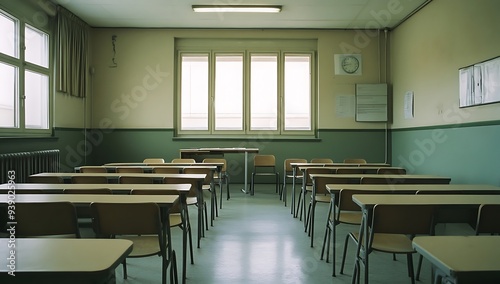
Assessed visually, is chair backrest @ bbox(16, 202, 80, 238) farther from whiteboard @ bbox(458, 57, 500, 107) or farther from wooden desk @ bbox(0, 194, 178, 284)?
whiteboard @ bbox(458, 57, 500, 107)

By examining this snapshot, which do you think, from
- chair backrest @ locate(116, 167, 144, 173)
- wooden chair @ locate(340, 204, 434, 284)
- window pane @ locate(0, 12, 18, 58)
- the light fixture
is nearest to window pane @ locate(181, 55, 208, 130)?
the light fixture

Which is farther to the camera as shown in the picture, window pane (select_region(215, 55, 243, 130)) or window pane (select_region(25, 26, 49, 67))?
window pane (select_region(215, 55, 243, 130))

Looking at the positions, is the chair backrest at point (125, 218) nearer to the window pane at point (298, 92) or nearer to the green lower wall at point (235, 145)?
the green lower wall at point (235, 145)

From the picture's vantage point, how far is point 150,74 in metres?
7.83

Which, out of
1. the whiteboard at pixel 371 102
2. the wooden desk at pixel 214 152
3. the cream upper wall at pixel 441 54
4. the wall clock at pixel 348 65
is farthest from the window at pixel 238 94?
the cream upper wall at pixel 441 54

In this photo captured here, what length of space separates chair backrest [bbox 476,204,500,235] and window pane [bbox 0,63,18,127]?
5643 millimetres

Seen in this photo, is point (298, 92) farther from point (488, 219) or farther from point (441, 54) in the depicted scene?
point (488, 219)

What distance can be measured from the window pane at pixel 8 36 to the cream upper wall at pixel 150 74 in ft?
8.20

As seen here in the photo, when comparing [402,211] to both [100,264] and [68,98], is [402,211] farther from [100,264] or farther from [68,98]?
[68,98]

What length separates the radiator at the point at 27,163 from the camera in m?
4.73

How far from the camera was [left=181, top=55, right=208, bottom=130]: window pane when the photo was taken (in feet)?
26.2

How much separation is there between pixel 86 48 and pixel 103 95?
1.02 metres

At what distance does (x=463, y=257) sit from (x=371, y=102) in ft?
22.9

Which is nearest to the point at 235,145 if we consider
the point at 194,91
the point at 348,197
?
the point at 194,91
